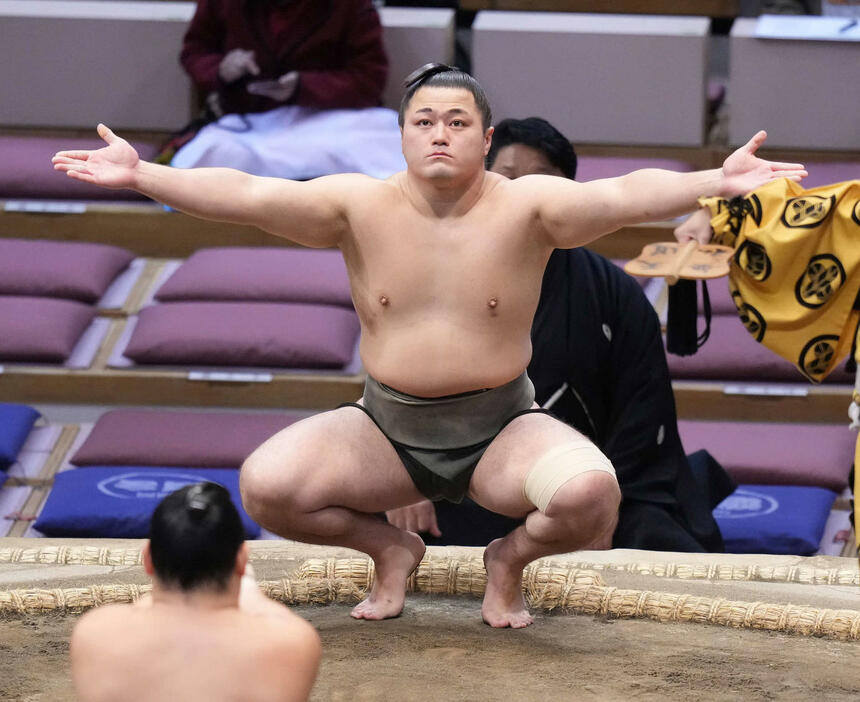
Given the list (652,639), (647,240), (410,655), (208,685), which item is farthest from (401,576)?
(647,240)

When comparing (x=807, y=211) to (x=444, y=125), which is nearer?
(x=444, y=125)

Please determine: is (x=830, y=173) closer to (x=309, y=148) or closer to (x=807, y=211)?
(x=309, y=148)

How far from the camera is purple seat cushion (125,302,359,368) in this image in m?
4.21

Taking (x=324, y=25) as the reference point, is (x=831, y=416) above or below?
below

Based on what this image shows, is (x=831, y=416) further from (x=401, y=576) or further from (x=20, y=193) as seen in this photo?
(x=20, y=193)

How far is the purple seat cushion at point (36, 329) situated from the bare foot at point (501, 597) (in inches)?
79.7

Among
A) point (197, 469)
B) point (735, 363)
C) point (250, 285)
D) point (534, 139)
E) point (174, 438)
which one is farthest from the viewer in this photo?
point (250, 285)

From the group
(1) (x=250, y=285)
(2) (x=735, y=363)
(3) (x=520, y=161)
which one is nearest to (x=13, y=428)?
(1) (x=250, y=285)

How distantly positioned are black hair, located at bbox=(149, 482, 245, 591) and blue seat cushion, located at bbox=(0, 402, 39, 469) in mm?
2339

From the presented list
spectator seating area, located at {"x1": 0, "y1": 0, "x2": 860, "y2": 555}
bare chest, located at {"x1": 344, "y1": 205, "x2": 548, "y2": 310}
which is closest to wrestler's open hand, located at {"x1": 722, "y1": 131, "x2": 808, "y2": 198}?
bare chest, located at {"x1": 344, "y1": 205, "x2": 548, "y2": 310}

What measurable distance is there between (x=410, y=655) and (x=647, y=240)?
2.47 m

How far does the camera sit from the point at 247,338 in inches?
167

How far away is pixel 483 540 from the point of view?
3379 millimetres

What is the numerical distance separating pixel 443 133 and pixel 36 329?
2207 mm
